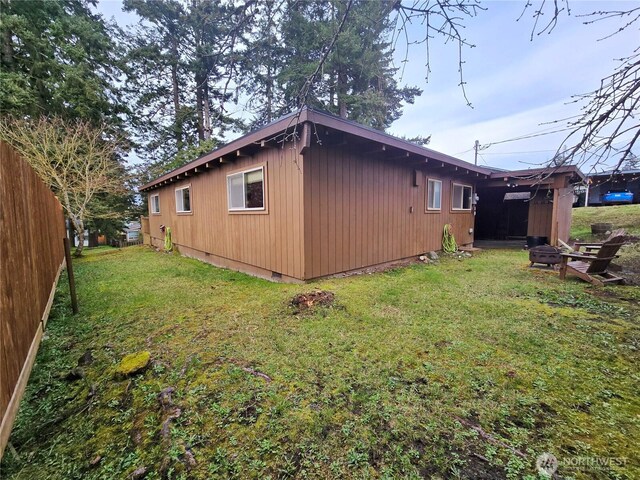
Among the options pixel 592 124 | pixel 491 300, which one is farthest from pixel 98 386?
pixel 491 300

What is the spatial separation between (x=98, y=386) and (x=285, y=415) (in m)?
1.59

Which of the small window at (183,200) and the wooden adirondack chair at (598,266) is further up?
the small window at (183,200)

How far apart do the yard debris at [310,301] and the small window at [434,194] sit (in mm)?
4993

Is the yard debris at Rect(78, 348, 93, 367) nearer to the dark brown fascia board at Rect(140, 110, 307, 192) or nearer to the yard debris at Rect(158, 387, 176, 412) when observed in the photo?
the yard debris at Rect(158, 387, 176, 412)

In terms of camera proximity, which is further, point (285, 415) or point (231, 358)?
point (231, 358)

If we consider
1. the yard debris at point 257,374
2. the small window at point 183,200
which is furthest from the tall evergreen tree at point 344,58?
Result: the small window at point 183,200

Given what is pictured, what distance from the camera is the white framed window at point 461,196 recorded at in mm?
8555

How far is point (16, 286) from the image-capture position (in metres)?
1.99

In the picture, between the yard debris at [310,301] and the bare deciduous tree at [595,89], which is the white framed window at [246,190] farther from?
the bare deciduous tree at [595,89]

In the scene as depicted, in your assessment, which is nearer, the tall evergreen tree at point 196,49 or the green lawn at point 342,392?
the green lawn at point 342,392

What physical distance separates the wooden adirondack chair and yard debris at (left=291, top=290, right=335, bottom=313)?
4381mm

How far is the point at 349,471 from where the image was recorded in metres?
1.35

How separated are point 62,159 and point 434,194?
1244cm

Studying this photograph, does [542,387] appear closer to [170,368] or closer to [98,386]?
[170,368]
